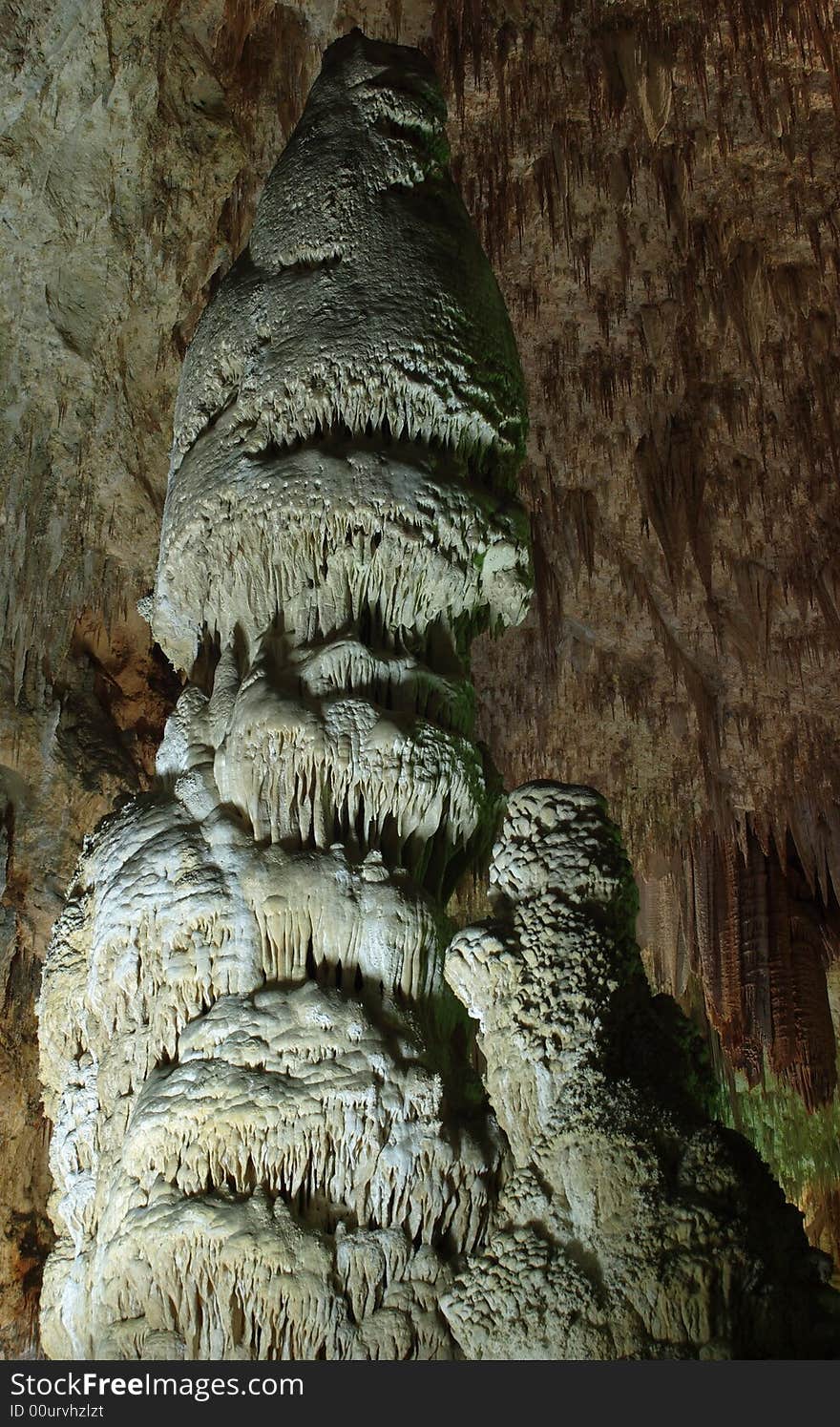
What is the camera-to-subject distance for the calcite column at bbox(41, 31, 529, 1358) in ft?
10.8

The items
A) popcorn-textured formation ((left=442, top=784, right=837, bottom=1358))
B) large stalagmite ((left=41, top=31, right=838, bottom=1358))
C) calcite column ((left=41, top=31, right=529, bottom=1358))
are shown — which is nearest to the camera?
popcorn-textured formation ((left=442, top=784, right=837, bottom=1358))

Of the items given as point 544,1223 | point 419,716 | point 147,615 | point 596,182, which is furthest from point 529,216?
point 544,1223

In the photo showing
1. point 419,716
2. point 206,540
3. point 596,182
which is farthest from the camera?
point 596,182

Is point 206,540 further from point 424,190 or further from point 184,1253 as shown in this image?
point 184,1253

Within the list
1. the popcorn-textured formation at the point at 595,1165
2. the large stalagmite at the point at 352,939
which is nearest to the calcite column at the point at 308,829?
the large stalagmite at the point at 352,939

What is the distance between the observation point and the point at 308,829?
3686 mm

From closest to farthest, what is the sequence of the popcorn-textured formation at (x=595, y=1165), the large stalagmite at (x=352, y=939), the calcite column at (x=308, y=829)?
the popcorn-textured formation at (x=595, y=1165) → the large stalagmite at (x=352, y=939) → the calcite column at (x=308, y=829)

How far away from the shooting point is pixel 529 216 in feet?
24.3

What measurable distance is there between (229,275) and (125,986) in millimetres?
2445

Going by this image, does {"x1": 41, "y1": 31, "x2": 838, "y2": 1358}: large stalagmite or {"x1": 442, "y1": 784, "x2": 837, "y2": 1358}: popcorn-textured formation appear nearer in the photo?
{"x1": 442, "y1": 784, "x2": 837, "y2": 1358}: popcorn-textured formation

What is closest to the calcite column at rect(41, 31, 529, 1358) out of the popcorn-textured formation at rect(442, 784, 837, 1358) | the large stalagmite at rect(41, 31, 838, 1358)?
the large stalagmite at rect(41, 31, 838, 1358)

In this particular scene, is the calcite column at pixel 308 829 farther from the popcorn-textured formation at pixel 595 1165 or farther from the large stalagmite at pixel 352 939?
the popcorn-textured formation at pixel 595 1165

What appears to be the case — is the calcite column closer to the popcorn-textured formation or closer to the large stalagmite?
the large stalagmite

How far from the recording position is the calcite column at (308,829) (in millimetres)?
3283
